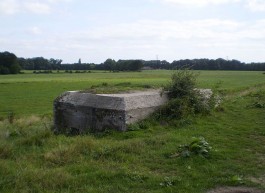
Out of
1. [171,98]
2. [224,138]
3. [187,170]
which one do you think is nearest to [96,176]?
[187,170]

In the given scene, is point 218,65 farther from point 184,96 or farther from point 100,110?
point 100,110

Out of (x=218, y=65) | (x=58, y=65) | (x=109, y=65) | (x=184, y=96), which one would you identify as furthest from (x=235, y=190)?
(x=58, y=65)

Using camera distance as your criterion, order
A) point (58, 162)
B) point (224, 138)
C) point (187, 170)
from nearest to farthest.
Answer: point (187, 170), point (58, 162), point (224, 138)

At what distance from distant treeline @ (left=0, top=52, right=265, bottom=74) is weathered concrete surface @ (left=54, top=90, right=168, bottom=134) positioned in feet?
280

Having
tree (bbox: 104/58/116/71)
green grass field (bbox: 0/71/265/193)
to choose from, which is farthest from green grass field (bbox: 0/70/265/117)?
tree (bbox: 104/58/116/71)

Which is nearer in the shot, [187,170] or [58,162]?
[187,170]

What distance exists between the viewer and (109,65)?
4439 inches

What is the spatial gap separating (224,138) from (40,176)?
4.96 metres

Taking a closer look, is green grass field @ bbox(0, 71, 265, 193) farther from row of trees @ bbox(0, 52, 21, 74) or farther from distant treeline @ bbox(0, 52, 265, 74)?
row of trees @ bbox(0, 52, 21, 74)

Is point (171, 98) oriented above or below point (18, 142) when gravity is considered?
above

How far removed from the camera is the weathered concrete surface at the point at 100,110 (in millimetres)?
10297

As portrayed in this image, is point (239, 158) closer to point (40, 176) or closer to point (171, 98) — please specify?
point (40, 176)

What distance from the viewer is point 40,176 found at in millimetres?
6125

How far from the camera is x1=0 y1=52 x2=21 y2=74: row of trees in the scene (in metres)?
94.4
